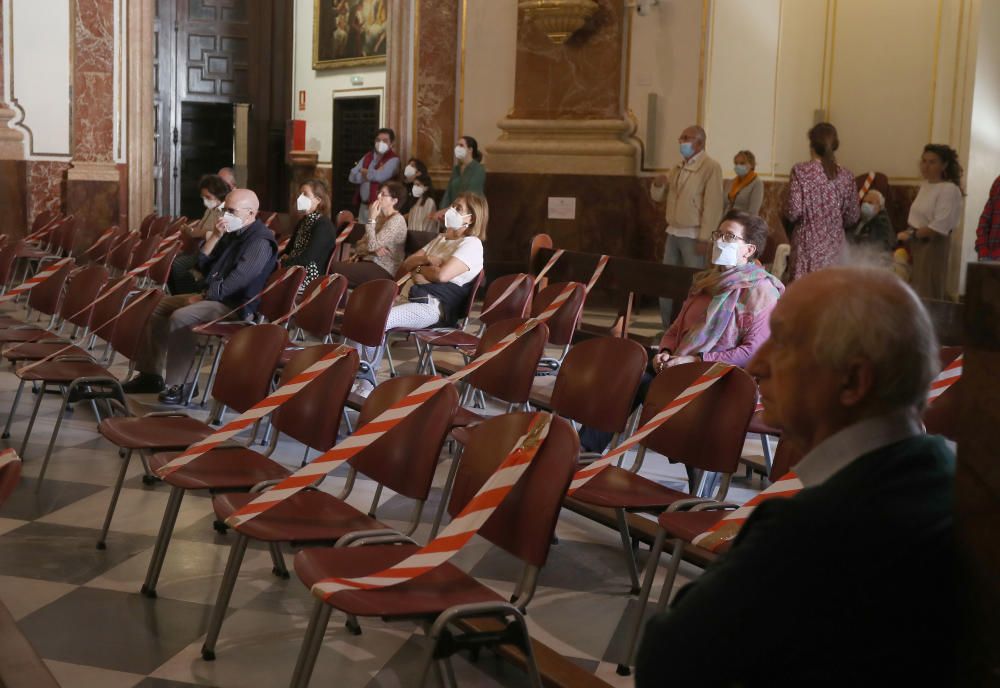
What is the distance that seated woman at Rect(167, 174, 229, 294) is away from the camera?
7582 mm

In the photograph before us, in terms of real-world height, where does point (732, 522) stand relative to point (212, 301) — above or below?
below

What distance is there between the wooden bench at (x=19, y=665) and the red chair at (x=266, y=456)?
696 millimetres

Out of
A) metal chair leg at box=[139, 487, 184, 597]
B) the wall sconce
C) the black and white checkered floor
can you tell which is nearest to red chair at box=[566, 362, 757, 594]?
the black and white checkered floor

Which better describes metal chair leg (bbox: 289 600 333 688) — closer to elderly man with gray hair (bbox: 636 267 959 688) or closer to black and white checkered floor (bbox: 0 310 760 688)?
black and white checkered floor (bbox: 0 310 760 688)

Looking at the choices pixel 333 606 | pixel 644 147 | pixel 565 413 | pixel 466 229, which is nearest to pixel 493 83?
pixel 644 147

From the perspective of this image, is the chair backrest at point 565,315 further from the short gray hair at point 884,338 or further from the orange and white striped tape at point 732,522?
the short gray hair at point 884,338

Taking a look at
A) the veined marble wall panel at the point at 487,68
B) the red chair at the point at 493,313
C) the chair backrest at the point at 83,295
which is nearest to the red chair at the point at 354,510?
the red chair at the point at 493,313

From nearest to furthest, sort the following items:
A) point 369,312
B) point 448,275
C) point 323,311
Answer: point 369,312
point 323,311
point 448,275

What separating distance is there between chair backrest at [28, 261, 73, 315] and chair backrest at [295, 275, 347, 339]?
57.3 inches

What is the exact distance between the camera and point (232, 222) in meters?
6.65

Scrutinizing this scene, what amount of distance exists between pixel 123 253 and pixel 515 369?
5.61 metres

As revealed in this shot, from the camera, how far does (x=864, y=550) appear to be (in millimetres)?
1410

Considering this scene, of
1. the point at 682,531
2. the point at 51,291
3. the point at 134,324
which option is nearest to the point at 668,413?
the point at 682,531

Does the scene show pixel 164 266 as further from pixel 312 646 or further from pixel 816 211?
pixel 312 646
